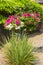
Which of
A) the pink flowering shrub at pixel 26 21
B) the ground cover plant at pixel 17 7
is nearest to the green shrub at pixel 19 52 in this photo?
the pink flowering shrub at pixel 26 21

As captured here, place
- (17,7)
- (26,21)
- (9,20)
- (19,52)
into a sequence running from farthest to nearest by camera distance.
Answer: (17,7)
(26,21)
(9,20)
(19,52)

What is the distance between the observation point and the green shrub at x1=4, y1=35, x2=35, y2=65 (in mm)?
6938

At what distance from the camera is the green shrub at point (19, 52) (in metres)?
6.94

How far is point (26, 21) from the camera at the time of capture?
999 cm

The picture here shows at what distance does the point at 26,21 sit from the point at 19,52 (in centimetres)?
318

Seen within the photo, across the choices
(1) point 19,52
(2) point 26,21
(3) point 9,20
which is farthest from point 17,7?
(1) point 19,52

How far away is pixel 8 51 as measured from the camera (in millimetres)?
7207

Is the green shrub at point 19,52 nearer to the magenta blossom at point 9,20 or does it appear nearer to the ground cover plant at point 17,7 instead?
the magenta blossom at point 9,20

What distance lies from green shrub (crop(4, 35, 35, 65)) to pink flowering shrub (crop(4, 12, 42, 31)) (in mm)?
1873

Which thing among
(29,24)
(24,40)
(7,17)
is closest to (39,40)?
(29,24)

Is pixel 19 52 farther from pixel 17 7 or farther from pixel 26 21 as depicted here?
pixel 17 7

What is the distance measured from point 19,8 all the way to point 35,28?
95 centimetres

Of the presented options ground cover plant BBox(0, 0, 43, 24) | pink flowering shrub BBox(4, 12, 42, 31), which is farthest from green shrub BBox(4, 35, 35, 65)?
ground cover plant BBox(0, 0, 43, 24)

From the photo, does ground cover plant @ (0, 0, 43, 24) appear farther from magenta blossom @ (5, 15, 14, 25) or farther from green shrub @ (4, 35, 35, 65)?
green shrub @ (4, 35, 35, 65)
